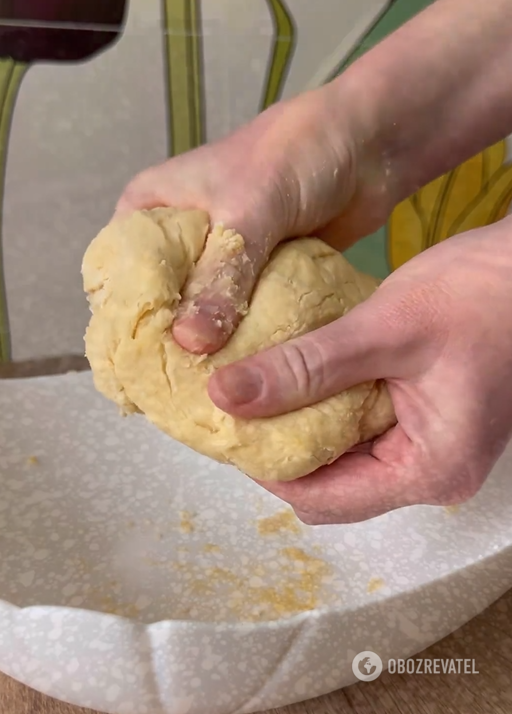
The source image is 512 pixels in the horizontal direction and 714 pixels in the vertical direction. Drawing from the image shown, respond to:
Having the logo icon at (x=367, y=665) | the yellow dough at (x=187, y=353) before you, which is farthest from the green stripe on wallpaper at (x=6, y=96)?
the logo icon at (x=367, y=665)

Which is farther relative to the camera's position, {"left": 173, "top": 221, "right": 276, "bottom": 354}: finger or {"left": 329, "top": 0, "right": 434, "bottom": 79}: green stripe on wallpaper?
{"left": 329, "top": 0, "right": 434, "bottom": 79}: green stripe on wallpaper

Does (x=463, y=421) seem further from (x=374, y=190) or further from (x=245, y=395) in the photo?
(x=374, y=190)

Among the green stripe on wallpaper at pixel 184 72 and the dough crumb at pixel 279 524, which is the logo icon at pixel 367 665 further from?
the green stripe on wallpaper at pixel 184 72

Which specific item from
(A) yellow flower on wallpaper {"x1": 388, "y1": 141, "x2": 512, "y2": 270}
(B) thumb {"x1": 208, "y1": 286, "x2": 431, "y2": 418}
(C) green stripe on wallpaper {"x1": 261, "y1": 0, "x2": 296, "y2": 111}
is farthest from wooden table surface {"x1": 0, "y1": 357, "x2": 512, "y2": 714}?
(C) green stripe on wallpaper {"x1": 261, "y1": 0, "x2": 296, "y2": 111}

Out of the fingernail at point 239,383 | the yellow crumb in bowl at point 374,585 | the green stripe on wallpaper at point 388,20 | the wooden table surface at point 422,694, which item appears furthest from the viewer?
the green stripe on wallpaper at point 388,20

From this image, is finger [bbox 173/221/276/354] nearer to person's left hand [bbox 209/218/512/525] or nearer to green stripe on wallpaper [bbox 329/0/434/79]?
person's left hand [bbox 209/218/512/525]
